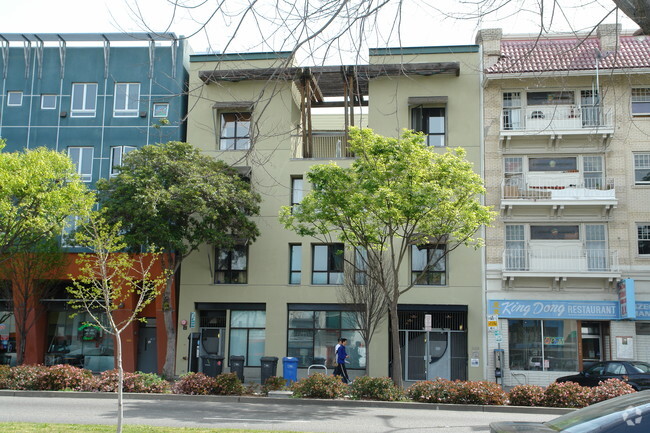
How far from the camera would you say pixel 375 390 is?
19.6 m

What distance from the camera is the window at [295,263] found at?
3225cm

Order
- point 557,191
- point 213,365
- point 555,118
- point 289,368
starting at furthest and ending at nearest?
point 555,118 < point 557,191 < point 289,368 < point 213,365

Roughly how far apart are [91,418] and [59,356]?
65.0 feet

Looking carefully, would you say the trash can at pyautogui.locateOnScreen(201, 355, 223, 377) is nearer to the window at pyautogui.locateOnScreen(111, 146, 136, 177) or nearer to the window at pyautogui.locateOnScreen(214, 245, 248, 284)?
the window at pyautogui.locateOnScreen(214, 245, 248, 284)

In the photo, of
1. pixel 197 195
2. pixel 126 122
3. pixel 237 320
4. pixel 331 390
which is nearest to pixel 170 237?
pixel 197 195

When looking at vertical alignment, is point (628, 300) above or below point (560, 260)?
below

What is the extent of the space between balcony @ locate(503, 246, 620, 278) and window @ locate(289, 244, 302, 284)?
30.1 feet

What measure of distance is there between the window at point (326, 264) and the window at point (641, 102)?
1434 cm

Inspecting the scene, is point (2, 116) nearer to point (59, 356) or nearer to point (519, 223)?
point (59, 356)

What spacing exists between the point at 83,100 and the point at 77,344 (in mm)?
11786

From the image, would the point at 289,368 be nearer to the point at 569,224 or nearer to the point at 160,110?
the point at 569,224

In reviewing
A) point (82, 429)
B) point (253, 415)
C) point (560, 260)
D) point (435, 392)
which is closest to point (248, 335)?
point (560, 260)

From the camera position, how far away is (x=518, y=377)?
2927 cm

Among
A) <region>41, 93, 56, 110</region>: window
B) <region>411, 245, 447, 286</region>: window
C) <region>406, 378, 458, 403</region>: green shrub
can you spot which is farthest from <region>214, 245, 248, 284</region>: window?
<region>406, 378, 458, 403</region>: green shrub
